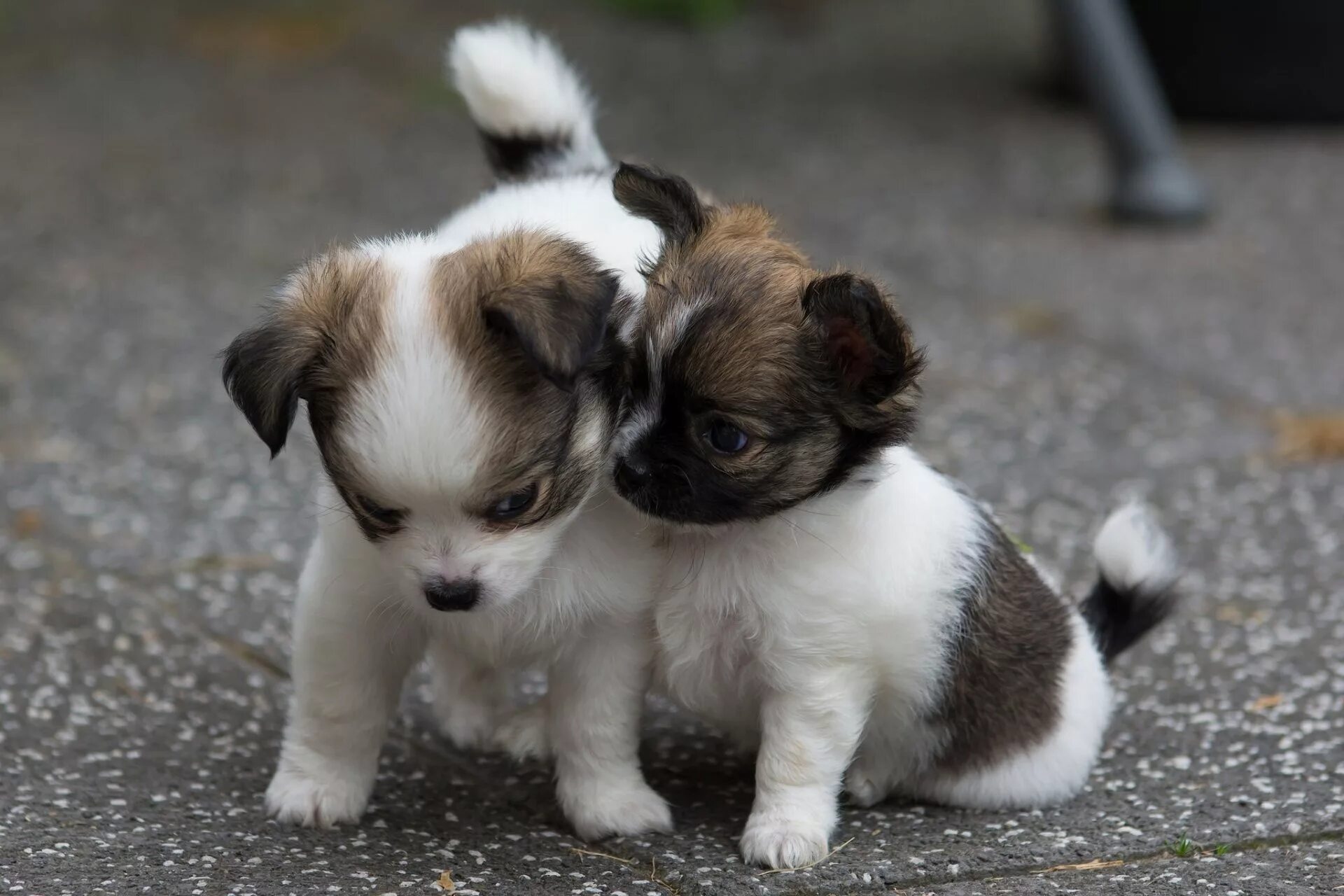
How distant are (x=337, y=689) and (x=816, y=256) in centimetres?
543

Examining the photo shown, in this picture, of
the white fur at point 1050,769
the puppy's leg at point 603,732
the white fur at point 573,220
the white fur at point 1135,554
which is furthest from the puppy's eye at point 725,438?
the white fur at point 1135,554

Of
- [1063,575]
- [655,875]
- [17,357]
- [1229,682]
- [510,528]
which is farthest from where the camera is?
[17,357]

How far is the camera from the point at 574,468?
3471mm

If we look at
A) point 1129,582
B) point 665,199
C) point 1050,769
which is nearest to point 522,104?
point 665,199

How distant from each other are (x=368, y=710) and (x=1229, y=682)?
2.58 meters

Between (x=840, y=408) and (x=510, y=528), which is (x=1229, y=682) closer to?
(x=840, y=408)

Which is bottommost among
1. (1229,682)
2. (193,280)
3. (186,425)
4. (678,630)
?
(1229,682)

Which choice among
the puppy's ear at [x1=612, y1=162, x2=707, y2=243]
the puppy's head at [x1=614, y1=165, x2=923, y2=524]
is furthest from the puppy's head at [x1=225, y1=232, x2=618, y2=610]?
the puppy's ear at [x1=612, y1=162, x2=707, y2=243]

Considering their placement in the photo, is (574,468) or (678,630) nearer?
(574,468)

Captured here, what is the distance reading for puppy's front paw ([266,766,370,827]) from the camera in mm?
3957

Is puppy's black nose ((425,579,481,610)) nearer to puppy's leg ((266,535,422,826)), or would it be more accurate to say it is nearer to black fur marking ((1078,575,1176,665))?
puppy's leg ((266,535,422,826))

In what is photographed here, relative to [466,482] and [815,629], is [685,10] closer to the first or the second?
[815,629]

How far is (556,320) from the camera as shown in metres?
3.30

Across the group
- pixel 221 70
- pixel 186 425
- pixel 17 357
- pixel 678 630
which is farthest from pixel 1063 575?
pixel 221 70
